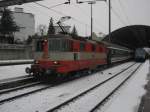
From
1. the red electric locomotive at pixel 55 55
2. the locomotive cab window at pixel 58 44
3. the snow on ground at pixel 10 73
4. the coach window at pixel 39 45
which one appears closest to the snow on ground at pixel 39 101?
the red electric locomotive at pixel 55 55

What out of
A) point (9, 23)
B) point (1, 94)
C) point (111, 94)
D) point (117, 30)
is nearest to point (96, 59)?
point (111, 94)

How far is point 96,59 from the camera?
2283cm

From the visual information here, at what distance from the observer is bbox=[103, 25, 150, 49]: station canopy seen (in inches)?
2700

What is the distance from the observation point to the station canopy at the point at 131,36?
68.6 metres

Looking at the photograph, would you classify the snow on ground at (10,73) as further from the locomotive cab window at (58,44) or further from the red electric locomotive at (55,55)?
the locomotive cab window at (58,44)

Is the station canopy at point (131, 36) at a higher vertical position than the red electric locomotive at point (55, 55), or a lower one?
higher

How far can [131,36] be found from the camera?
72875 mm

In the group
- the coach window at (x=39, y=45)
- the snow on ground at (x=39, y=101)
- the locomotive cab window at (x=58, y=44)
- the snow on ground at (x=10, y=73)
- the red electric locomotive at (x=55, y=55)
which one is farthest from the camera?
the snow on ground at (x=10, y=73)

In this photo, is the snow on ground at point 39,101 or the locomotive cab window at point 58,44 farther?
the locomotive cab window at point 58,44

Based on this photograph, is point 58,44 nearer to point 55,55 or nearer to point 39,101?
point 55,55

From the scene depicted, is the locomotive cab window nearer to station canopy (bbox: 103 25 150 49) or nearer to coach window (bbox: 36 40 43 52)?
coach window (bbox: 36 40 43 52)

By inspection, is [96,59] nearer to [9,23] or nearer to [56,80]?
[56,80]

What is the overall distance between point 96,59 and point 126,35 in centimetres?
5198

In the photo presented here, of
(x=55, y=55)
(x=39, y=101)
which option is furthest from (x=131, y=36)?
(x=39, y=101)
